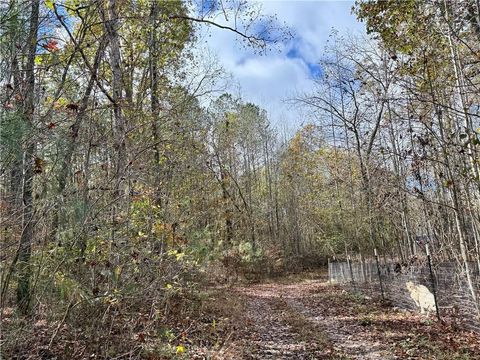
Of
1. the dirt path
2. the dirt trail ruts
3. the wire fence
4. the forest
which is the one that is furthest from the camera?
the wire fence

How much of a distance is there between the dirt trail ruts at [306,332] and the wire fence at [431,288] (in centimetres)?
95

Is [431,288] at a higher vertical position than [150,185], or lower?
lower

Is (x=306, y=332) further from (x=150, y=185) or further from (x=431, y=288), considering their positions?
(x=150, y=185)

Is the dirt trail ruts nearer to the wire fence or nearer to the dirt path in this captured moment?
the dirt path

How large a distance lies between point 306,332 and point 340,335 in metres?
0.57

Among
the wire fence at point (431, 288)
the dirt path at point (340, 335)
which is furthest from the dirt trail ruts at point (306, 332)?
the wire fence at point (431, 288)

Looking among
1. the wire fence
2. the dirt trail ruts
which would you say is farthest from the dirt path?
the wire fence

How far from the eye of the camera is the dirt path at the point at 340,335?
4.98 meters

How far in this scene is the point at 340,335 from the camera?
619 cm

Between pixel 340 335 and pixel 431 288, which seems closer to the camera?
pixel 340 335

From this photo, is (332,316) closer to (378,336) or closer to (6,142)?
(378,336)

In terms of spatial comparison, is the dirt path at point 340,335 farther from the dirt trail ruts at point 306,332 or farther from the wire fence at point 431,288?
the wire fence at point 431,288

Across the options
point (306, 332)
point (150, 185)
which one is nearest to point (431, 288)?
point (306, 332)

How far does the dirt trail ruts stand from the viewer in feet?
16.8
